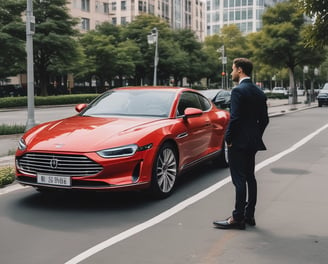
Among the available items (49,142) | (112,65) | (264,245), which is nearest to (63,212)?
(49,142)

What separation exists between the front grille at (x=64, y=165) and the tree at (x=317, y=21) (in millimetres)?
3089

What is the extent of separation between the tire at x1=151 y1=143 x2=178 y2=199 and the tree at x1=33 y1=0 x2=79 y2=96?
3690 cm

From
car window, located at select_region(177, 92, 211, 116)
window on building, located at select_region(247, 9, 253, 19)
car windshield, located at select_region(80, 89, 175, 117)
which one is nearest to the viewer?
car windshield, located at select_region(80, 89, 175, 117)

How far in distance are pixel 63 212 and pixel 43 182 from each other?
435mm

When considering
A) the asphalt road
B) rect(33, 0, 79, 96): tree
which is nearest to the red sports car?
the asphalt road

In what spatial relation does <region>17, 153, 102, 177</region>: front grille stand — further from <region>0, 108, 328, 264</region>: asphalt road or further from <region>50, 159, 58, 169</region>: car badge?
<region>0, 108, 328, 264</region>: asphalt road

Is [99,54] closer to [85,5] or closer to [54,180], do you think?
[85,5]

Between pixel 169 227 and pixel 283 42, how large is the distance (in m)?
36.3

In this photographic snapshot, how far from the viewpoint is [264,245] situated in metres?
4.80

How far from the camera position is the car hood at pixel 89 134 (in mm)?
5980

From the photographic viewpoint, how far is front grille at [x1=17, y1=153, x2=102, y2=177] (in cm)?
585

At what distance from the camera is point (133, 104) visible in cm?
751

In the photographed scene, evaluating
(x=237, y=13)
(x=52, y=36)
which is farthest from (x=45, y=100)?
(x=237, y=13)

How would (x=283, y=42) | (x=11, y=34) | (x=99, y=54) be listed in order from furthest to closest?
1. (x=99, y=54)
2. (x=283, y=42)
3. (x=11, y=34)
